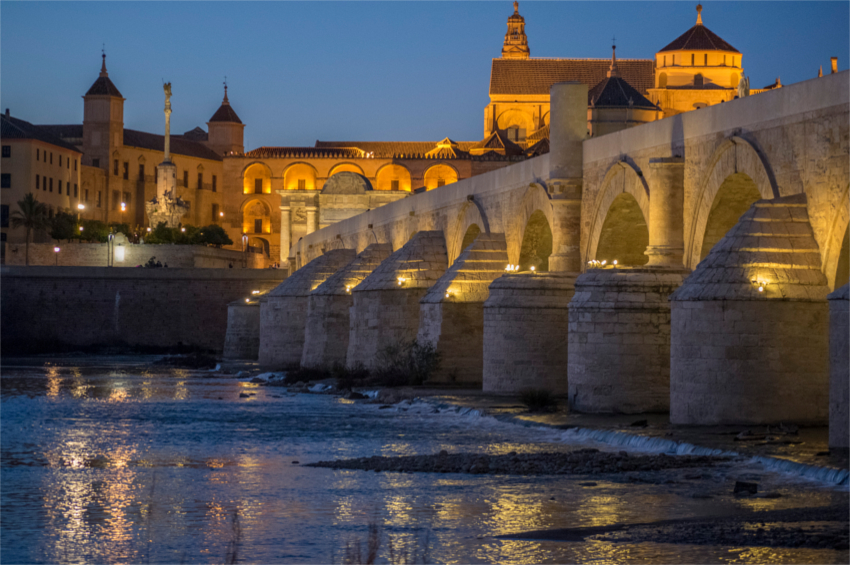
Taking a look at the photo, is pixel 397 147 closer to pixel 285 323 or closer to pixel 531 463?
pixel 285 323

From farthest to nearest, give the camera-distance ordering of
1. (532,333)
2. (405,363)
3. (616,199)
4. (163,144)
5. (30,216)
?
(163,144) → (30,216) → (405,363) → (532,333) → (616,199)

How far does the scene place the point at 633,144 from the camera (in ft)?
74.2

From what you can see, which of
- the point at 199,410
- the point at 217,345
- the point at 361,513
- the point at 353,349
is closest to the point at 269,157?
the point at 217,345

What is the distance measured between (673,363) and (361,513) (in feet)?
21.3

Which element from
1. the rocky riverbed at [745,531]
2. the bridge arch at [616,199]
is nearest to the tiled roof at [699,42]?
the bridge arch at [616,199]

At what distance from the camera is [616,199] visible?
23.5 m

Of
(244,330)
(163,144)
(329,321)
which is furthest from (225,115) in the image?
(329,321)

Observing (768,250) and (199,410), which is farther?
(199,410)

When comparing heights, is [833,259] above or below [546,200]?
below

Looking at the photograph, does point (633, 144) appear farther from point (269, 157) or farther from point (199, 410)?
point (269, 157)

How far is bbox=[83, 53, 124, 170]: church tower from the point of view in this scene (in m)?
85.8

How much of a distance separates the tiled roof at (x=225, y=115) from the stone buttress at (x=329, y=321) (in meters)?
65.3

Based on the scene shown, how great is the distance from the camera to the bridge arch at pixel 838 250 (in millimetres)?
15945

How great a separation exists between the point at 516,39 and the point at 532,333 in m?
76.9
